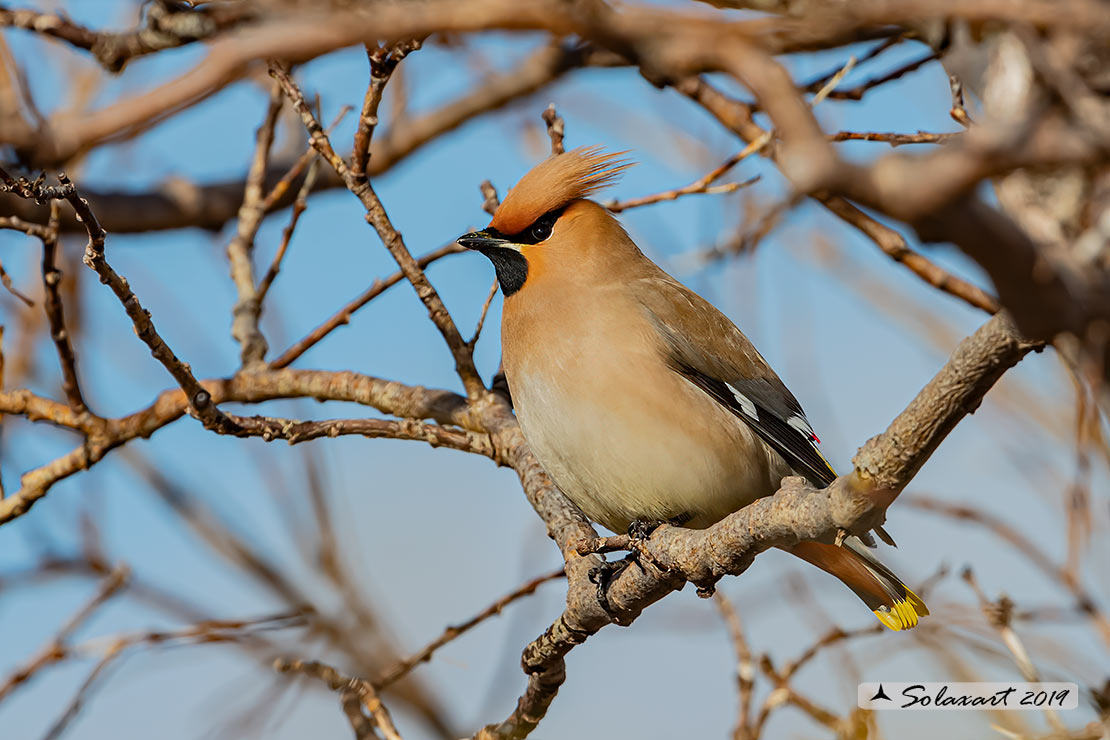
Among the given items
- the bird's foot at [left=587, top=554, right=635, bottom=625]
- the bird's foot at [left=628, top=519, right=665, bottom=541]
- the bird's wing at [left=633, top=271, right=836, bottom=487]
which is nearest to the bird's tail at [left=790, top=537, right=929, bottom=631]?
the bird's wing at [left=633, top=271, right=836, bottom=487]

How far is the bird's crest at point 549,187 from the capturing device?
434cm

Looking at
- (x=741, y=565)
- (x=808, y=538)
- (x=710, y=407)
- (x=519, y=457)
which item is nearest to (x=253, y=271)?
(x=519, y=457)

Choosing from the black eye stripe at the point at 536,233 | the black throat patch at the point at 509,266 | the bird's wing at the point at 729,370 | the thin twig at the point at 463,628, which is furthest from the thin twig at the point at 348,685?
the black eye stripe at the point at 536,233

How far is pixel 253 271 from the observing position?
4.47 metres

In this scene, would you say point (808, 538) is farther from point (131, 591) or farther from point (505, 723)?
point (131, 591)

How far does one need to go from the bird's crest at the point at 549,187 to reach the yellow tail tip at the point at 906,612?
1.84m

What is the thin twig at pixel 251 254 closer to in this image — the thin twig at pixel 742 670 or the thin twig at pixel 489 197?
the thin twig at pixel 489 197

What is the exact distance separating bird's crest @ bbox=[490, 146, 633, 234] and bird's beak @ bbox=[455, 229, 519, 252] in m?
0.04

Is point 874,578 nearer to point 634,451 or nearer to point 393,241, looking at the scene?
point 634,451

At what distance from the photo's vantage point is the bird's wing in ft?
13.0

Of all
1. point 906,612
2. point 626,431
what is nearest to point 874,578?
point 906,612

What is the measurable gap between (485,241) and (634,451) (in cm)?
109

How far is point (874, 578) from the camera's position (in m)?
3.88

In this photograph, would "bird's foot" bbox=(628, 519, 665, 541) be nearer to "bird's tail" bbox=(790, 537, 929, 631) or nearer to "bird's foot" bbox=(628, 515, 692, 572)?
"bird's foot" bbox=(628, 515, 692, 572)
